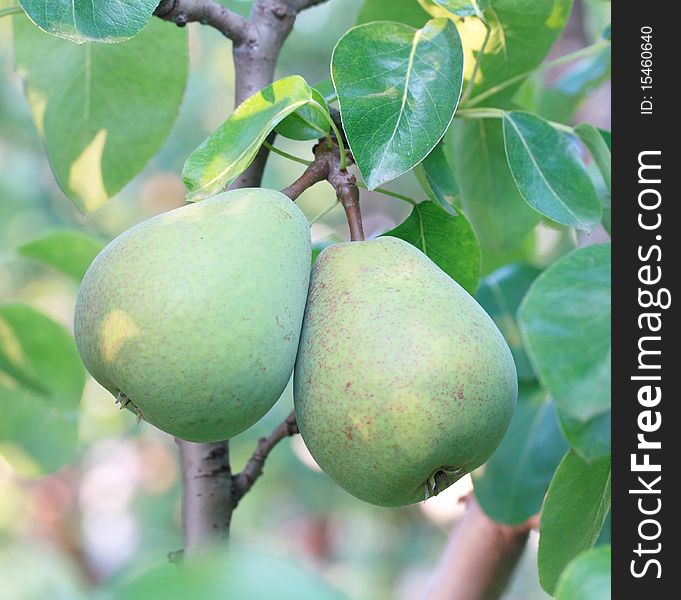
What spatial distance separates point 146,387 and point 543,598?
419 cm

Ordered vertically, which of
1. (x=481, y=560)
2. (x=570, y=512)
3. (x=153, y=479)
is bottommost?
(x=153, y=479)

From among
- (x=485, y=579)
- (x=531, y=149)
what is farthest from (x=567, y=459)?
(x=485, y=579)

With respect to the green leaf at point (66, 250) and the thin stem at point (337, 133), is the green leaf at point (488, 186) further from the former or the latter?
the green leaf at point (66, 250)

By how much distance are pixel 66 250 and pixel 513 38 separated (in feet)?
2.20

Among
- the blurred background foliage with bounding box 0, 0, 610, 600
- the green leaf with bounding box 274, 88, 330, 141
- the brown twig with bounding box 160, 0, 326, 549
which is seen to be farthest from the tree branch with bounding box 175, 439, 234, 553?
the blurred background foliage with bounding box 0, 0, 610, 600

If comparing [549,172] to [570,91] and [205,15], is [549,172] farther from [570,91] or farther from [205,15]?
[570,91]

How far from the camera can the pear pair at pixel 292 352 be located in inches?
23.5

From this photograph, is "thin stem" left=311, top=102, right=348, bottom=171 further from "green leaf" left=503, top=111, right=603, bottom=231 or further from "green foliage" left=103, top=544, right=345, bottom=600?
"green foliage" left=103, top=544, right=345, bottom=600

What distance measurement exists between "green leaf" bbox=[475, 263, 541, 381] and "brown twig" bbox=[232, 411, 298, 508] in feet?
1.13

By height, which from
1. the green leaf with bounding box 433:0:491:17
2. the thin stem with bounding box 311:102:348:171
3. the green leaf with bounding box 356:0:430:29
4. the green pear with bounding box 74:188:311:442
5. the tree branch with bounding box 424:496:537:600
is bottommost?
the tree branch with bounding box 424:496:537:600

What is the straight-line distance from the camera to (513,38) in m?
0.93

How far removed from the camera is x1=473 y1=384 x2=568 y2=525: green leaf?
3.39 feet

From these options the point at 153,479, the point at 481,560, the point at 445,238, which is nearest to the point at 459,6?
the point at 445,238

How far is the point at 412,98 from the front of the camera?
2.35ft
